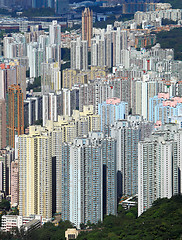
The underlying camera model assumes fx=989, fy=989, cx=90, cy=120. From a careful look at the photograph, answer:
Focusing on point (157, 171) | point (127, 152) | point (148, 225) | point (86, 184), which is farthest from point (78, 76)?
point (148, 225)

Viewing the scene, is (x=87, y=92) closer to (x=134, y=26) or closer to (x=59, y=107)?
(x=59, y=107)

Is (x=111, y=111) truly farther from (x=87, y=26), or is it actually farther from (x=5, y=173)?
(x=87, y=26)

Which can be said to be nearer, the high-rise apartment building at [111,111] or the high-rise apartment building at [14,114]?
the high-rise apartment building at [111,111]

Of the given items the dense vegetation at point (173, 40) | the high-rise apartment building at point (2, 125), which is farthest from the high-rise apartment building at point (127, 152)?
the dense vegetation at point (173, 40)

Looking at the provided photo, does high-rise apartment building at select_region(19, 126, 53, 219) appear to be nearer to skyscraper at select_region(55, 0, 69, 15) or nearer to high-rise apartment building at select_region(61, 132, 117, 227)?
high-rise apartment building at select_region(61, 132, 117, 227)

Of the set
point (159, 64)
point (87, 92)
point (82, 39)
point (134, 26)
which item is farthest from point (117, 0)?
point (87, 92)

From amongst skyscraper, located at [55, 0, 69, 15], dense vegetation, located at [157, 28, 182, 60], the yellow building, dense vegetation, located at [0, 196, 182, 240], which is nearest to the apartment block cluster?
dense vegetation, located at [0, 196, 182, 240]

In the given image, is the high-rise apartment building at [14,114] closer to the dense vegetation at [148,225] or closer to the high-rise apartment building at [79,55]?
the dense vegetation at [148,225]
